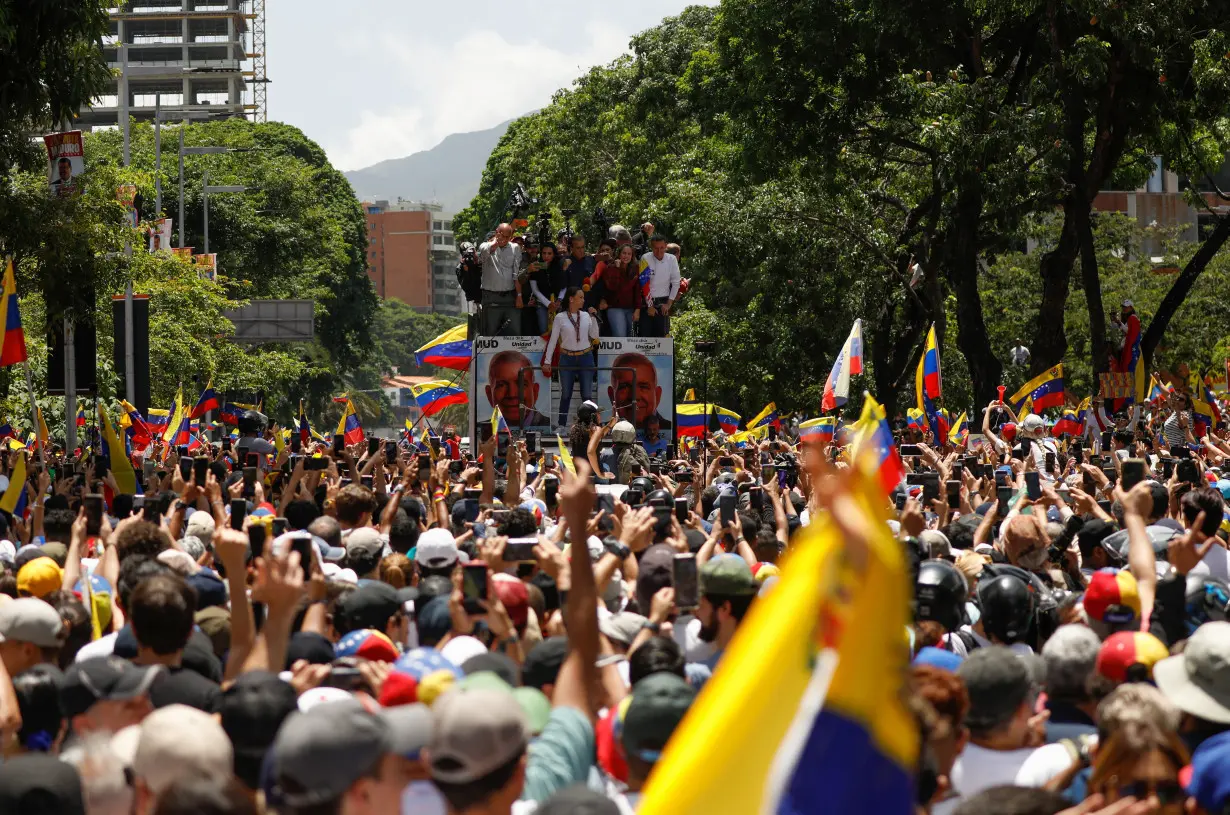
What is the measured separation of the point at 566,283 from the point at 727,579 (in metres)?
13.1

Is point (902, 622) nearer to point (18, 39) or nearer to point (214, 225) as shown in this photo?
point (18, 39)

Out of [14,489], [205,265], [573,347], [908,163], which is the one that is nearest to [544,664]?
[14,489]

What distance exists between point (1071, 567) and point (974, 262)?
1831cm

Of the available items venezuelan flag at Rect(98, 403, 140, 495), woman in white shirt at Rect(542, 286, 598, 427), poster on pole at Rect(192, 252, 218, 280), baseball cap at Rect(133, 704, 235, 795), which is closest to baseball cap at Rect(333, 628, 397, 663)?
baseball cap at Rect(133, 704, 235, 795)

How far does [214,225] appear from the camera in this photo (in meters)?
61.2

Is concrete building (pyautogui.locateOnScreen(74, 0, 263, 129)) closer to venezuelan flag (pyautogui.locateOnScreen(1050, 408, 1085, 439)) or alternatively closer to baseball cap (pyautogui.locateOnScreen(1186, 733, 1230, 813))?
venezuelan flag (pyautogui.locateOnScreen(1050, 408, 1085, 439))

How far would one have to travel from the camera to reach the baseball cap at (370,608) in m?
6.18

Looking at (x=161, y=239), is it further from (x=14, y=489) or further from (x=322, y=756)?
(x=322, y=756)

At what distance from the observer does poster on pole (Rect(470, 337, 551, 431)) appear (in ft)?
59.8

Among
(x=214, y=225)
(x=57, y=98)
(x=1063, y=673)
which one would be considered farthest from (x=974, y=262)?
(x=214, y=225)

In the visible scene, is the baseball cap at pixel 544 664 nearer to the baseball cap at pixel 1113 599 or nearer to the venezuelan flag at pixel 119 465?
the baseball cap at pixel 1113 599

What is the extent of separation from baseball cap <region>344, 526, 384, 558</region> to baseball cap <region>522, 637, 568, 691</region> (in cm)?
238

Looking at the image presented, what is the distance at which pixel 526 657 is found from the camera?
18.0 feet

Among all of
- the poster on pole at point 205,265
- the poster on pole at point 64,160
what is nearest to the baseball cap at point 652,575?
the poster on pole at point 64,160
